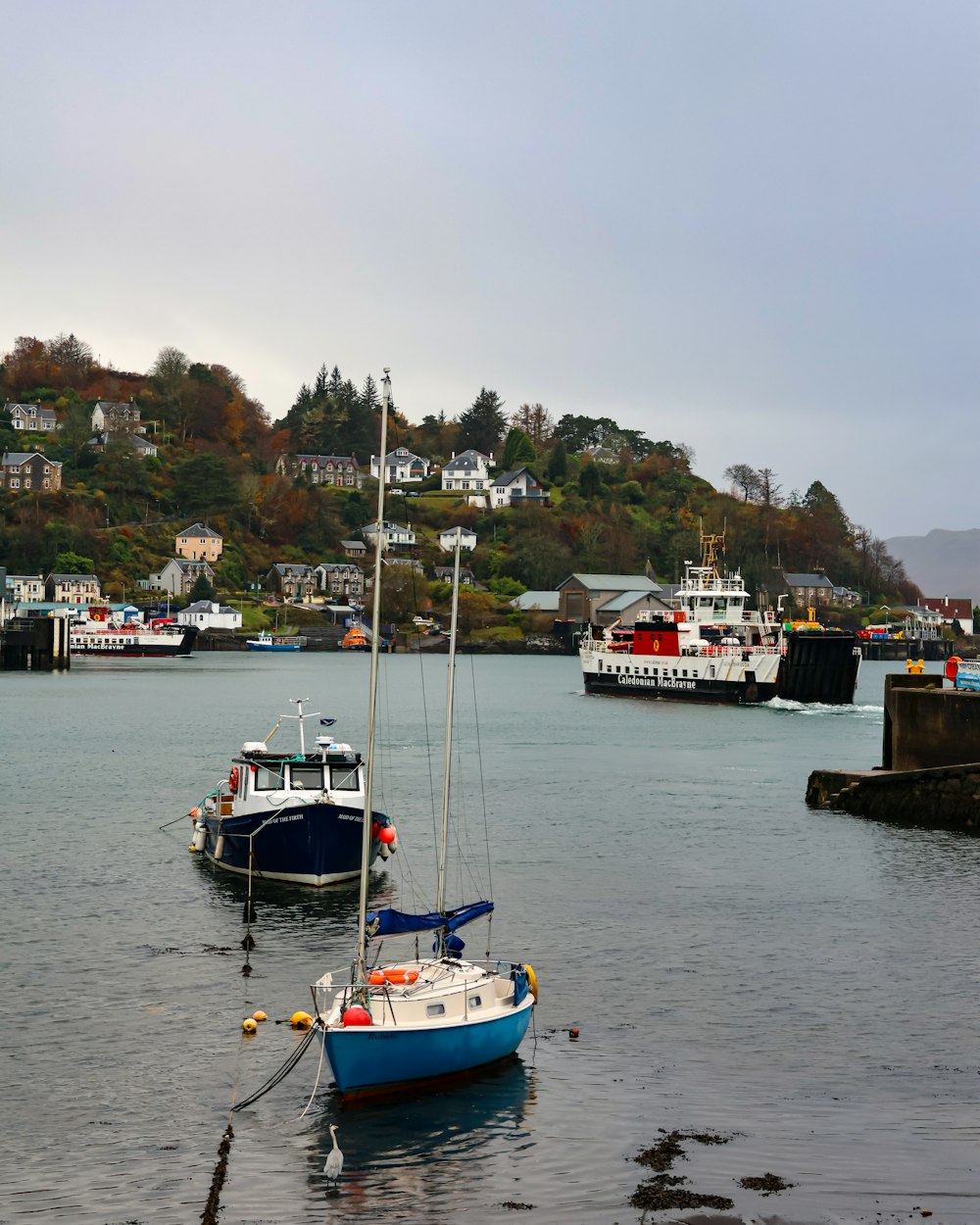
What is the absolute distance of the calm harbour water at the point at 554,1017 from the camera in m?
18.1

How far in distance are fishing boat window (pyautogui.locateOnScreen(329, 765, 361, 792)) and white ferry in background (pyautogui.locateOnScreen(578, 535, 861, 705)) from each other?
73.6 meters

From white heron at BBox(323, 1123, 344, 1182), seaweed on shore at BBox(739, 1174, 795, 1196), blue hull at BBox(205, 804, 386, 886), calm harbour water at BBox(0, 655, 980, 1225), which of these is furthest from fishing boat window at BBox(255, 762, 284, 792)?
seaweed on shore at BBox(739, 1174, 795, 1196)

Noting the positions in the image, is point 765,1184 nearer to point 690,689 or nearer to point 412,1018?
point 412,1018

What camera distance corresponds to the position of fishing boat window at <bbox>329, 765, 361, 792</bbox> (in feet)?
120

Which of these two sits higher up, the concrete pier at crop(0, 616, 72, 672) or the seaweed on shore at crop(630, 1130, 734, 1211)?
the concrete pier at crop(0, 616, 72, 672)

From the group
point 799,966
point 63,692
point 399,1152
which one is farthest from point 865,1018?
point 63,692

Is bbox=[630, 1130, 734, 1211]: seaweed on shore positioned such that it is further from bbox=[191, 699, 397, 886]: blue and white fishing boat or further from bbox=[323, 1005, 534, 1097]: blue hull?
bbox=[191, 699, 397, 886]: blue and white fishing boat

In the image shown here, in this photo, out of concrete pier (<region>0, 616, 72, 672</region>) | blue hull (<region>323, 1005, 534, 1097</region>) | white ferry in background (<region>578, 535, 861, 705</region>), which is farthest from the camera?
concrete pier (<region>0, 616, 72, 672</region>)

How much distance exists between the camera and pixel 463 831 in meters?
47.2

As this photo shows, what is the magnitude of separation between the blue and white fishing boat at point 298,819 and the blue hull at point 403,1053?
43.8ft

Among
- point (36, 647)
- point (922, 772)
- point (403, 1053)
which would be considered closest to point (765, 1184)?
point (403, 1053)

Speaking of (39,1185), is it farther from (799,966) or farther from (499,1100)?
(799,966)

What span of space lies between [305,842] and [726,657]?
3042 inches

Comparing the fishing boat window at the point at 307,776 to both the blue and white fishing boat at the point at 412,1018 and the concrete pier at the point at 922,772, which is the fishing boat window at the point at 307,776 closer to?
the blue and white fishing boat at the point at 412,1018
